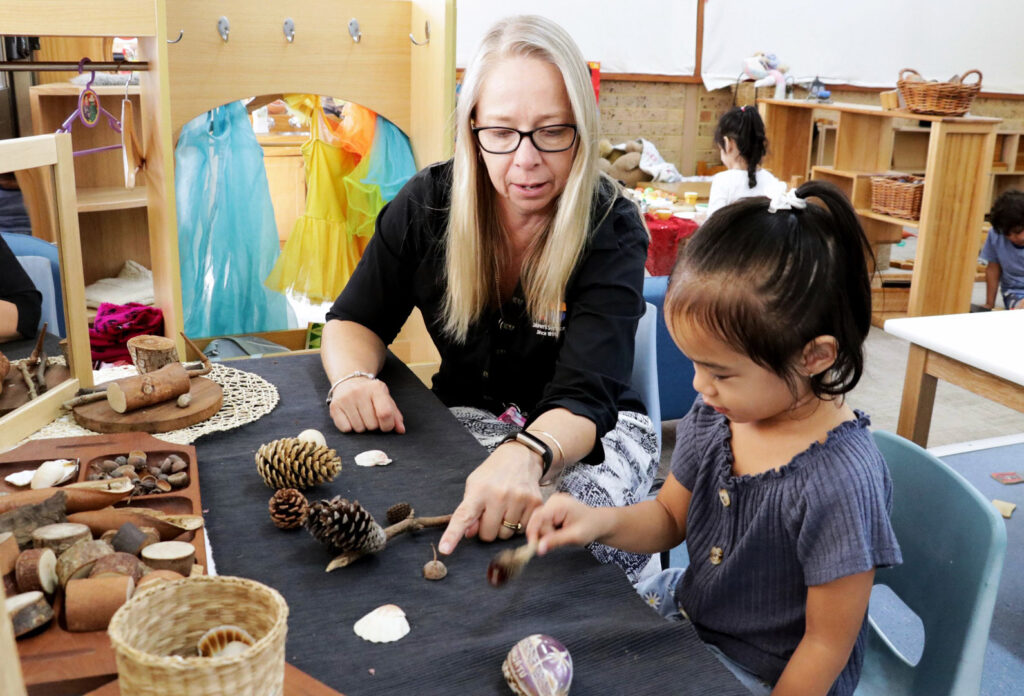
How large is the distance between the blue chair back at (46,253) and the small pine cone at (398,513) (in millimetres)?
647

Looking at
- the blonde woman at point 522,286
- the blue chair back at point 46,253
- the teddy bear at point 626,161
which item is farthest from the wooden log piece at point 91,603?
the teddy bear at point 626,161

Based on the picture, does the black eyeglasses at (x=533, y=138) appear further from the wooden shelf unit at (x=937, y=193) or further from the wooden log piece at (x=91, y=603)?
the wooden shelf unit at (x=937, y=193)

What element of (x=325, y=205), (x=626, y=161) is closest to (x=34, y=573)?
(x=325, y=205)

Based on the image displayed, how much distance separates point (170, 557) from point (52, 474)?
0.96 ft

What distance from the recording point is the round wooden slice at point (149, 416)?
123 cm

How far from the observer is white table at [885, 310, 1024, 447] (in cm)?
182

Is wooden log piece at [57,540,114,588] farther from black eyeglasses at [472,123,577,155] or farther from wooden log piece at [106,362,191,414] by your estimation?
black eyeglasses at [472,123,577,155]

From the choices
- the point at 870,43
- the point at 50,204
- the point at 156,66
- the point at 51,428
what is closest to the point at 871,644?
the point at 51,428

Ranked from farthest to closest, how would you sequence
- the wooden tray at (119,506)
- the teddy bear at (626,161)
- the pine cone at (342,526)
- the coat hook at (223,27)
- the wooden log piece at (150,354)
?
the teddy bear at (626,161), the coat hook at (223,27), the wooden log piece at (150,354), the pine cone at (342,526), the wooden tray at (119,506)

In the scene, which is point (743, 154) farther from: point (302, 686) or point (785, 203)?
point (302, 686)

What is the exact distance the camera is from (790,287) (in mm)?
937

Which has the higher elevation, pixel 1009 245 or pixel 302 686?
pixel 302 686

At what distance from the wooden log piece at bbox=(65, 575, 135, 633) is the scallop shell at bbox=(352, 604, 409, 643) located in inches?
8.1

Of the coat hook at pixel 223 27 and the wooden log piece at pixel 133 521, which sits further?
the coat hook at pixel 223 27
